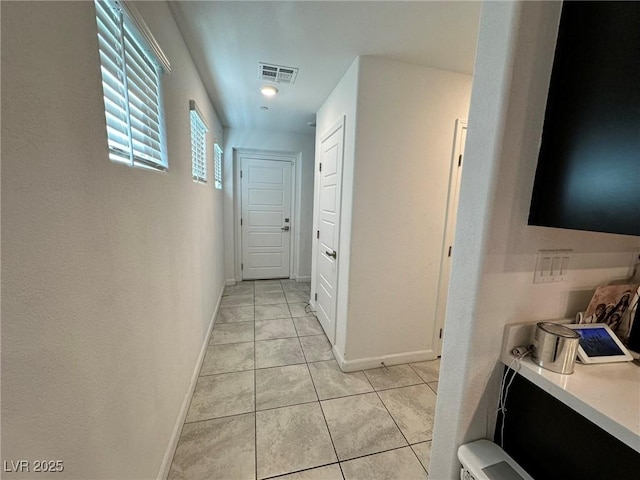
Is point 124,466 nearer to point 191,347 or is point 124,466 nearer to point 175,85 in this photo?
point 191,347

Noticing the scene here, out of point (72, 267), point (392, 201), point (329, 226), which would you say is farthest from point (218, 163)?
point (72, 267)

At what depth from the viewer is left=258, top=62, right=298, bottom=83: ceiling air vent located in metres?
2.04

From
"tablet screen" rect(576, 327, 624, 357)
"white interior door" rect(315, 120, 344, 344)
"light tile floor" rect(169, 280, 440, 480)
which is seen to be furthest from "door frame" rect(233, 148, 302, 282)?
"tablet screen" rect(576, 327, 624, 357)

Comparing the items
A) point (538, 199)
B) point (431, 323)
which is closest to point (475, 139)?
point (538, 199)

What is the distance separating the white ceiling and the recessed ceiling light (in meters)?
0.09

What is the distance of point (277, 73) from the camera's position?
7.00 feet

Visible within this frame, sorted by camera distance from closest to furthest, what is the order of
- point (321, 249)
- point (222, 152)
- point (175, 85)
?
point (175, 85) < point (321, 249) < point (222, 152)

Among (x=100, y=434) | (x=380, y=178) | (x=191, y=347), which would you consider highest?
(x=380, y=178)

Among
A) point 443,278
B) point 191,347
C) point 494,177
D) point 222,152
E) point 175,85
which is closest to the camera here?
point 494,177

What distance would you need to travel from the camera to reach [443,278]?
2.25m

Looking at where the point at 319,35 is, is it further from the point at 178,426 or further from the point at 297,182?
the point at 297,182

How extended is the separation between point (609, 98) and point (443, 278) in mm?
1800

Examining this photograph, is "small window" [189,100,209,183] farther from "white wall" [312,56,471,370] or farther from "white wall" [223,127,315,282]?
"white wall" [223,127,315,282]

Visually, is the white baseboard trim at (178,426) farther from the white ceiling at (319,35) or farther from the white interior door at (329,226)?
the white ceiling at (319,35)
